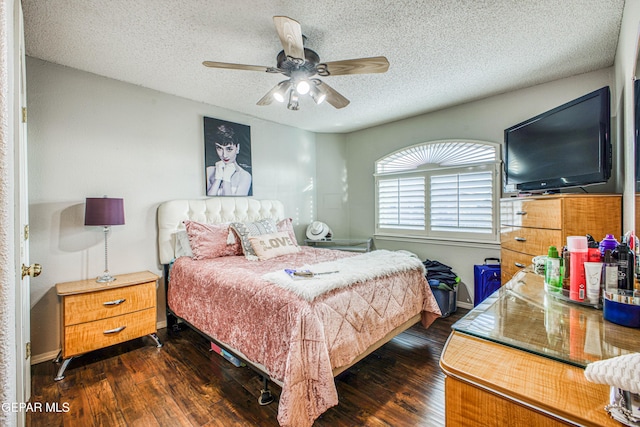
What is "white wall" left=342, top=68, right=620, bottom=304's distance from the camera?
2859mm

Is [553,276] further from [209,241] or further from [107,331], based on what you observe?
[107,331]

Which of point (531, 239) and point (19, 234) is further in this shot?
point (531, 239)

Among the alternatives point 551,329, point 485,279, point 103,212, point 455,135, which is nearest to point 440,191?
point 455,135

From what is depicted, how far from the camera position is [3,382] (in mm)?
578

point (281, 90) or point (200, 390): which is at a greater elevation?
point (281, 90)

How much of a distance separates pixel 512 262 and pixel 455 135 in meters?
1.82

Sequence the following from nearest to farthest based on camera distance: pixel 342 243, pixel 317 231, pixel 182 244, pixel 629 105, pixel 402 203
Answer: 1. pixel 629 105
2. pixel 182 244
3. pixel 402 203
4. pixel 317 231
5. pixel 342 243

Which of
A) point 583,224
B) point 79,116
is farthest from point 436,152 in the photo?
point 79,116

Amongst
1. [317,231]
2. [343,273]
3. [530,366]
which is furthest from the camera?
[317,231]

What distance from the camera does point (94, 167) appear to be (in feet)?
8.79

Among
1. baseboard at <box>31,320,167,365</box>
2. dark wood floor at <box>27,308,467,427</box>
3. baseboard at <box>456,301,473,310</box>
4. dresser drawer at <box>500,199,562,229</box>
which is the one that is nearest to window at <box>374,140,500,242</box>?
dresser drawer at <box>500,199,562,229</box>

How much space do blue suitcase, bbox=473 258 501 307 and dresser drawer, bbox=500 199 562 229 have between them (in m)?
0.63

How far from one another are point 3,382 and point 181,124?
3161 millimetres

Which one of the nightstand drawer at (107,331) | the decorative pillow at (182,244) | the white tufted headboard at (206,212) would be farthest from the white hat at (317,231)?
the nightstand drawer at (107,331)
